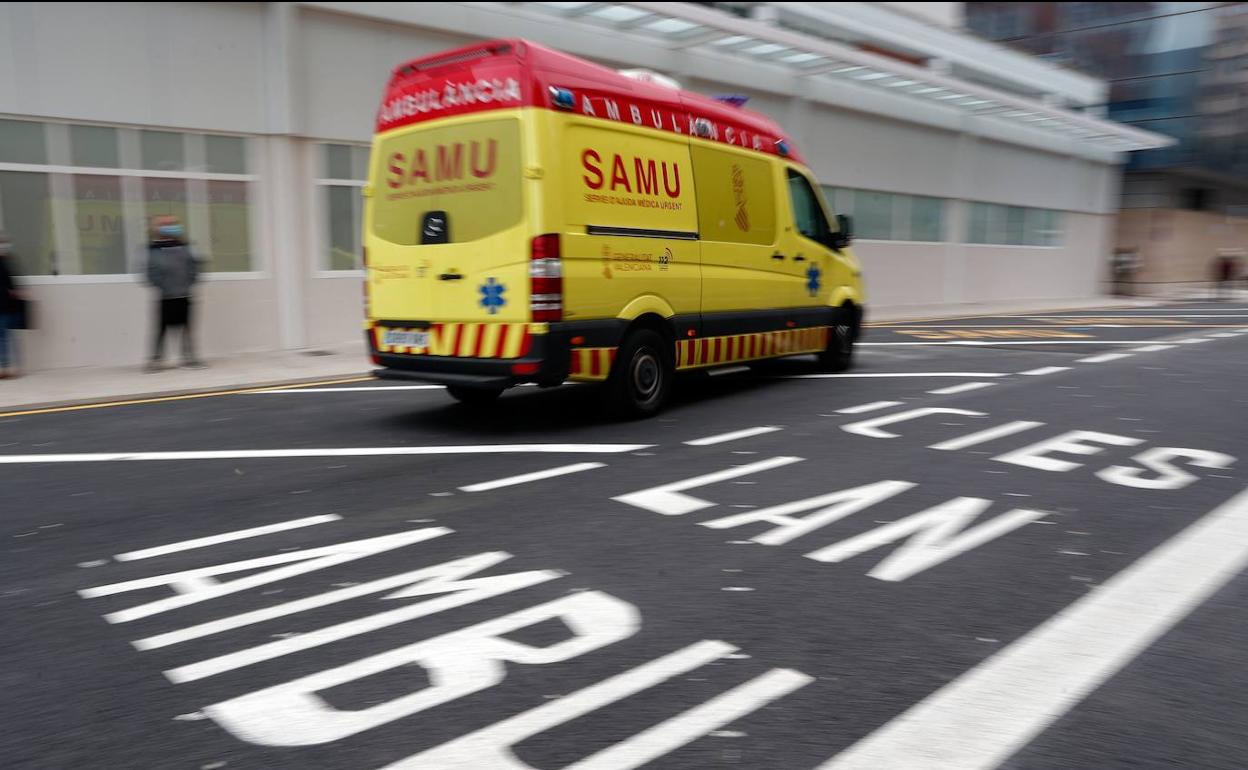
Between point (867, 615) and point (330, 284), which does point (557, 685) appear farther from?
point (330, 284)

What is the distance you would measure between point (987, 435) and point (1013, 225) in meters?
25.5

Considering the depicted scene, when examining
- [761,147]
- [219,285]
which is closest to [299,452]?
[761,147]

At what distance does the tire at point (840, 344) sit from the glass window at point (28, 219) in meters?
9.22

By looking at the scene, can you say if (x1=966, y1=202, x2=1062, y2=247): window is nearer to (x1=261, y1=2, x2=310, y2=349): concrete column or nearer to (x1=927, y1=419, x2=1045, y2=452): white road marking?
(x1=261, y1=2, x2=310, y2=349): concrete column

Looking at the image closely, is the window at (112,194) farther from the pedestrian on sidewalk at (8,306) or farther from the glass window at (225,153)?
the pedestrian on sidewalk at (8,306)

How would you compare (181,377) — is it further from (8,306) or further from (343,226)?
(343,226)

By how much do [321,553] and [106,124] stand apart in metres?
9.62

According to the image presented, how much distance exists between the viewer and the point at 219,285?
41.2ft

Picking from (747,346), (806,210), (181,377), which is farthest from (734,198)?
(181,377)

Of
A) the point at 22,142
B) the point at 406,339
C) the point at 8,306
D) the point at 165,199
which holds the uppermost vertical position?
the point at 22,142

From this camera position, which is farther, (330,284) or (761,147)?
(330,284)

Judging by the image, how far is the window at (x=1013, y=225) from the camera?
27.9m

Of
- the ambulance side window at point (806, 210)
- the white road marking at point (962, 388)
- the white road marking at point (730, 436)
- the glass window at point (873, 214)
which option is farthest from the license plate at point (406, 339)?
the glass window at point (873, 214)

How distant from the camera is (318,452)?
6422 millimetres
